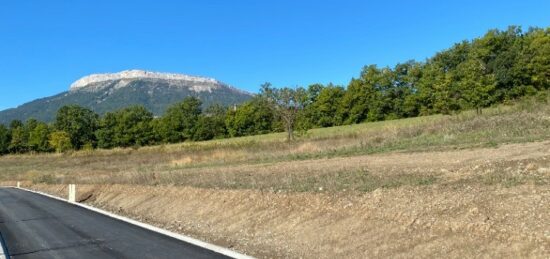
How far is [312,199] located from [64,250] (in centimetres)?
539

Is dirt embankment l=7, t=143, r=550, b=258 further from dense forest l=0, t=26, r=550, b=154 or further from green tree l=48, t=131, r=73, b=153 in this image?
green tree l=48, t=131, r=73, b=153

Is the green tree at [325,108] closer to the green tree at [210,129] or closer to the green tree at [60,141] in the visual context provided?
the green tree at [210,129]

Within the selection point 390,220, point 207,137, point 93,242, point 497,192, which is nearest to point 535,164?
point 497,192

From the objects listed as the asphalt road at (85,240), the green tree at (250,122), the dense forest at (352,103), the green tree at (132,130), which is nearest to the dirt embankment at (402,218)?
the asphalt road at (85,240)

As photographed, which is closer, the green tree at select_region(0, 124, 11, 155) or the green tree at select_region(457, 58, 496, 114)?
the green tree at select_region(457, 58, 496, 114)

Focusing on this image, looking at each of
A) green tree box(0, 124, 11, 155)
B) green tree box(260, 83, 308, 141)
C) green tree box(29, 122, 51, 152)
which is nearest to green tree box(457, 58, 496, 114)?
green tree box(260, 83, 308, 141)

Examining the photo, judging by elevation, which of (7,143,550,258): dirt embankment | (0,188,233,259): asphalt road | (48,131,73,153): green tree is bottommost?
(0,188,233,259): asphalt road

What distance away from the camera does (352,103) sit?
9188cm

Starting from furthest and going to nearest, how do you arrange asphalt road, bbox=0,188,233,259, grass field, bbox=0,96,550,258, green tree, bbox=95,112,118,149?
green tree, bbox=95,112,118,149
asphalt road, bbox=0,188,233,259
grass field, bbox=0,96,550,258

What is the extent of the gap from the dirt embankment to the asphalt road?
100 centimetres

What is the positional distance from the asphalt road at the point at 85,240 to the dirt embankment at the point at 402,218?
100 cm

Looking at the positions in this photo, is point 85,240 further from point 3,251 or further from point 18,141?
point 18,141

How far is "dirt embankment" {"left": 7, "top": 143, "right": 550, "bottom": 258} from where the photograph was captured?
6.72 metres

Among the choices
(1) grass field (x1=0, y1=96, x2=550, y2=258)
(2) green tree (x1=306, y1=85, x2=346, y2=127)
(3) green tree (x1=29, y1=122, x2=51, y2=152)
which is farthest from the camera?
(3) green tree (x1=29, y1=122, x2=51, y2=152)
